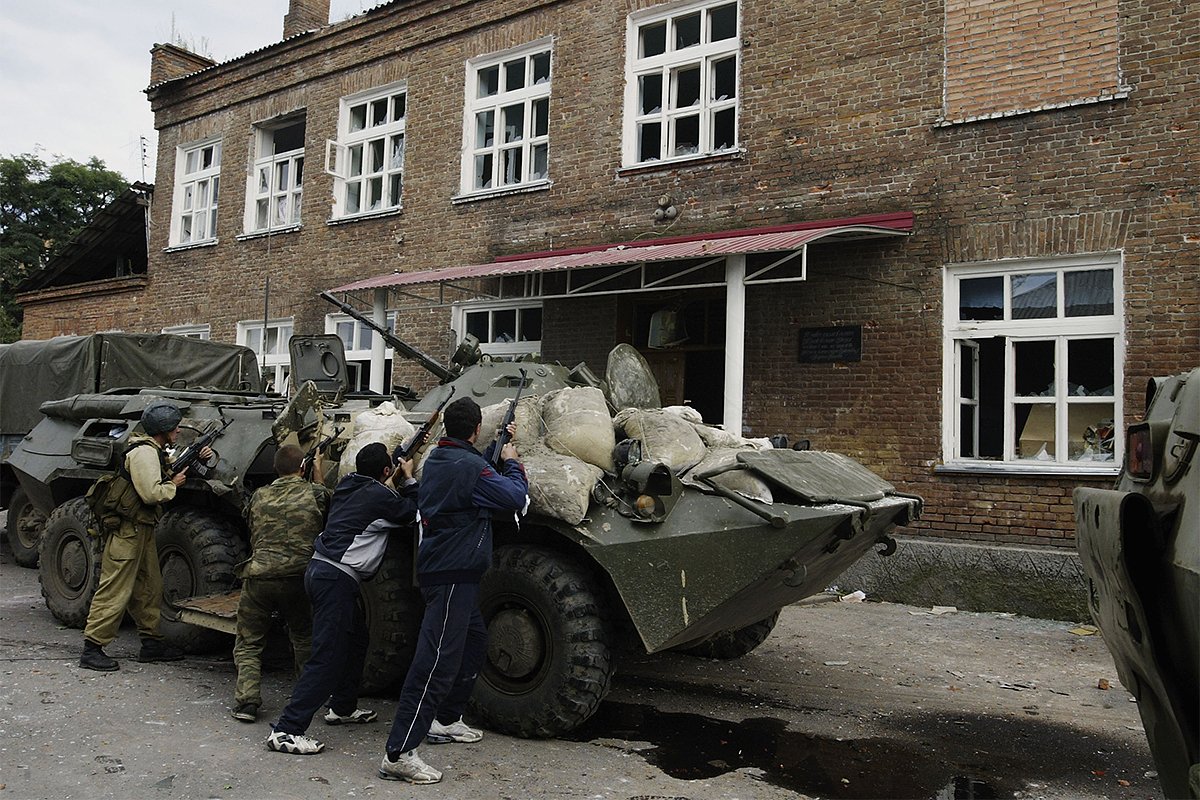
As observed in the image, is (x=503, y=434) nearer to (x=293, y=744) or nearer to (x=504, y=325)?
(x=293, y=744)

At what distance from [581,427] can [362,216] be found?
389 inches

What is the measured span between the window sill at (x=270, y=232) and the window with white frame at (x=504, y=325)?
3860mm

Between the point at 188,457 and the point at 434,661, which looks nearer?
the point at 434,661

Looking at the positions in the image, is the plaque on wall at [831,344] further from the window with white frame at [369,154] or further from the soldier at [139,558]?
the window with white frame at [369,154]

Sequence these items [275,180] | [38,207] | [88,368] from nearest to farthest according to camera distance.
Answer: [88,368]
[275,180]
[38,207]

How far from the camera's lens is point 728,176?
34.5 feet

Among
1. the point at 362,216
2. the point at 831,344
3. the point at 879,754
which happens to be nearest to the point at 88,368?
the point at 362,216

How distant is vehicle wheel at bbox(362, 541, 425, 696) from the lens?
5.10 metres

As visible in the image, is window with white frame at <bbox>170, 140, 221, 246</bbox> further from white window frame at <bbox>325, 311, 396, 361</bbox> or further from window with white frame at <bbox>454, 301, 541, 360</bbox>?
window with white frame at <bbox>454, 301, 541, 360</bbox>

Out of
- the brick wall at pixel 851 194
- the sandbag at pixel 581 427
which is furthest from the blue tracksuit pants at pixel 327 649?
the brick wall at pixel 851 194

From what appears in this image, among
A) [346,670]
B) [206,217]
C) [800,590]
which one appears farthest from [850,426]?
[206,217]

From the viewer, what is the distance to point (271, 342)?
15508 millimetres

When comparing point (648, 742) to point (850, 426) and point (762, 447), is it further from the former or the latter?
point (850, 426)

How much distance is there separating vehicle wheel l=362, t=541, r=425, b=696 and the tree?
26.7 meters
